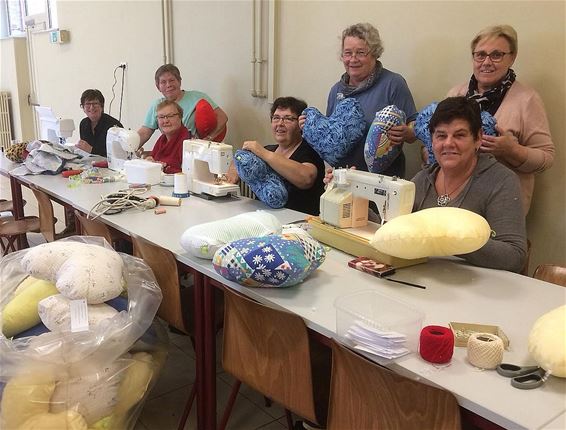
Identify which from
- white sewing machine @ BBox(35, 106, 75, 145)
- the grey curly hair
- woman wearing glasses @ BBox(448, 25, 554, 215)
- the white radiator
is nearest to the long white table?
woman wearing glasses @ BBox(448, 25, 554, 215)

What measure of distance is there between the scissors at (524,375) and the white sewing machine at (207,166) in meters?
1.68

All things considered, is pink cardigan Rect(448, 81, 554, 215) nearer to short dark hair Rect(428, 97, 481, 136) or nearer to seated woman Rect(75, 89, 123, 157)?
short dark hair Rect(428, 97, 481, 136)

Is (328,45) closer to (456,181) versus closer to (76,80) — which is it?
(456,181)

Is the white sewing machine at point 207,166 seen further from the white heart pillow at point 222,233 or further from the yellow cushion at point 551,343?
the yellow cushion at point 551,343

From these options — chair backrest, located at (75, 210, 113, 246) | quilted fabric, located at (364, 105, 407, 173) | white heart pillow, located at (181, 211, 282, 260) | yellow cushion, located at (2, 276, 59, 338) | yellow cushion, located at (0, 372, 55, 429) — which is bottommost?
yellow cushion, located at (0, 372, 55, 429)

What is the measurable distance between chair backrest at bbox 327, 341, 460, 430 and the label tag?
0.77m

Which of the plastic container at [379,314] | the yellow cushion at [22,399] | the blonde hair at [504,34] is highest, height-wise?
the blonde hair at [504,34]

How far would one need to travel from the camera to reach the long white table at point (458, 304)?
1.00 meters

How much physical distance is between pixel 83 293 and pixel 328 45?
7.84 feet

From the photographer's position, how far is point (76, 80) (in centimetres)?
627

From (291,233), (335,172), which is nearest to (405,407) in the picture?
(291,233)

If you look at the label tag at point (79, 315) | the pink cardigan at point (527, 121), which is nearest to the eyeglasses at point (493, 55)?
the pink cardigan at point (527, 121)

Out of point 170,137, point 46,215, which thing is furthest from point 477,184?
point 46,215

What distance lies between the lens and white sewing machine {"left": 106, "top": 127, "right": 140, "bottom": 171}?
300cm
